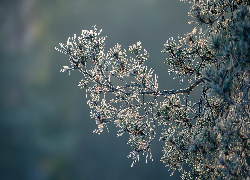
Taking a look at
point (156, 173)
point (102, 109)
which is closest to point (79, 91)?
point (156, 173)

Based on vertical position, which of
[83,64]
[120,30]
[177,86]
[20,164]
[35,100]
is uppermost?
[120,30]

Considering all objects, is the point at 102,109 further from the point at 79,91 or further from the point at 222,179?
the point at 79,91

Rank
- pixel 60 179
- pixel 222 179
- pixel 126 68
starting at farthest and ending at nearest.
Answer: pixel 60 179
pixel 126 68
pixel 222 179

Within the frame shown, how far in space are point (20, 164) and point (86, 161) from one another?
5.88ft

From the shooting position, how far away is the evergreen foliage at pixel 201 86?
0.99m

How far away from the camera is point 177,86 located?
458cm

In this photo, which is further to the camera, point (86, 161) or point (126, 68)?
point (86, 161)

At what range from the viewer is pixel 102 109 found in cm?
150

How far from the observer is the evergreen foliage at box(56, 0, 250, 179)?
986 millimetres

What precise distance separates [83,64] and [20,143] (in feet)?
14.9

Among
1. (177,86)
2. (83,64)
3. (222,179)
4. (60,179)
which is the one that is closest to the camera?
(222,179)

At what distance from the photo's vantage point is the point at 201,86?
1.39 m

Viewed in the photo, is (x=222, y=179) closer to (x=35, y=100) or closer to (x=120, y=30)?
(x=120, y=30)

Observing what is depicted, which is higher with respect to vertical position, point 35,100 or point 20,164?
point 35,100
